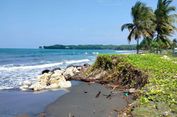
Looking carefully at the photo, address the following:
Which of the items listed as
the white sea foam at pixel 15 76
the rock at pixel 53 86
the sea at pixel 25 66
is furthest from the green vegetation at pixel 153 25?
the rock at pixel 53 86

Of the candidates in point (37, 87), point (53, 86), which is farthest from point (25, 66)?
point (37, 87)

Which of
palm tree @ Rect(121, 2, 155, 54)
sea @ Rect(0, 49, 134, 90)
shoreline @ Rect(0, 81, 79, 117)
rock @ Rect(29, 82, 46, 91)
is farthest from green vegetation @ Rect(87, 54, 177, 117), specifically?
palm tree @ Rect(121, 2, 155, 54)

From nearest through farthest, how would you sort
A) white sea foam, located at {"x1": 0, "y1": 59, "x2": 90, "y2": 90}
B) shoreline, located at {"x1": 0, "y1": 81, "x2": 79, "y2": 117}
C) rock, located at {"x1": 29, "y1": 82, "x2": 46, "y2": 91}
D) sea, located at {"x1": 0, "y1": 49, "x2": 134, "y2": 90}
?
shoreline, located at {"x1": 0, "y1": 81, "x2": 79, "y2": 117}
rock, located at {"x1": 29, "y1": 82, "x2": 46, "y2": 91}
white sea foam, located at {"x1": 0, "y1": 59, "x2": 90, "y2": 90}
sea, located at {"x1": 0, "y1": 49, "x2": 134, "y2": 90}

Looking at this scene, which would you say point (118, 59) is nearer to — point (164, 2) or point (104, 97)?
point (104, 97)

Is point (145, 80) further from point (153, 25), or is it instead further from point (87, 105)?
point (153, 25)

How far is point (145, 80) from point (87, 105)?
351 centimetres

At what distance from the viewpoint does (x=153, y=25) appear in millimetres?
41812

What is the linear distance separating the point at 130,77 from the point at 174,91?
20.7 feet

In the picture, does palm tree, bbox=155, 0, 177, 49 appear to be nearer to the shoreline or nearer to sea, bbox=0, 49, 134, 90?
sea, bbox=0, 49, 134, 90

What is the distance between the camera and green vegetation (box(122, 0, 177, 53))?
133 ft

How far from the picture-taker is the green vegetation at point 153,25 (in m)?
40.6

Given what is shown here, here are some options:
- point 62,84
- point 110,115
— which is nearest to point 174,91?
point 110,115

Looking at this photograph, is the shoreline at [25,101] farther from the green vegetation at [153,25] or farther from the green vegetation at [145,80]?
the green vegetation at [153,25]

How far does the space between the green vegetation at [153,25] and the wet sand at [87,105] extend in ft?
81.2
